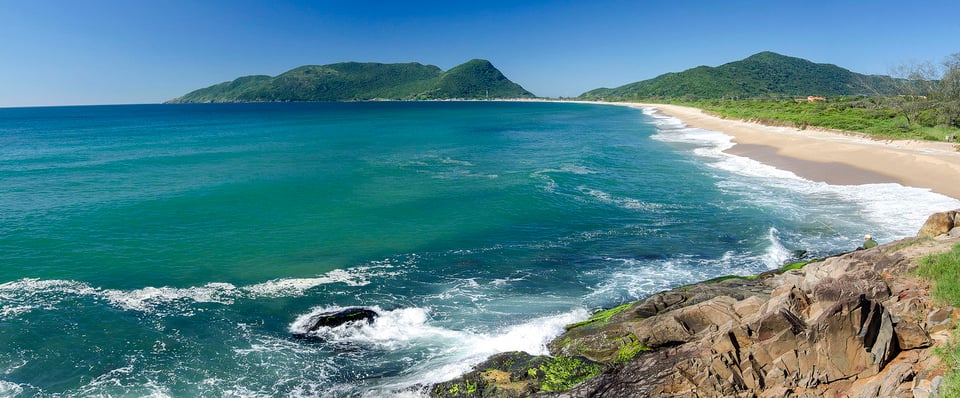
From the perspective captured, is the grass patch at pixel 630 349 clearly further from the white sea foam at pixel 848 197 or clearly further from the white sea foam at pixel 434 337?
the white sea foam at pixel 848 197

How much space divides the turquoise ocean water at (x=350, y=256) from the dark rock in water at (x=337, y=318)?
432 millimetres

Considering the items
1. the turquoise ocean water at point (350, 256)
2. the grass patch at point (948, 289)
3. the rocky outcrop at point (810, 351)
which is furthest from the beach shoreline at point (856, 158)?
the rocky outcrop at point (810, 351)

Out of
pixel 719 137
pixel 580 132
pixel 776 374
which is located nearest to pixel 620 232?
pixel 776 374

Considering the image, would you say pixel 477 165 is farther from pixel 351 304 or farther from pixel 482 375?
pixel 482 375

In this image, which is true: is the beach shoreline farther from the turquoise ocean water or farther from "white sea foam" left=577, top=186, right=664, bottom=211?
"white sea foam" left=577, top=186, right=664, bottom=211

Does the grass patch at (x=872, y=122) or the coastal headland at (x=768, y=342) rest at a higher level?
the grass patch at (x=872, y=122)

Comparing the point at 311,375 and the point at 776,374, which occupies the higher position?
the point at 776,374

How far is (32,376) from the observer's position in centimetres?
1627

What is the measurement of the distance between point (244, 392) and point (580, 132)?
94.9 meters

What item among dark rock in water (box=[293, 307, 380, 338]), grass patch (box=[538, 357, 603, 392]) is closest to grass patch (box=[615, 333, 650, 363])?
grass patch (box=[538, 357, 603, 392])

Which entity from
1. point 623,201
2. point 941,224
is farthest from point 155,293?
point 941,224

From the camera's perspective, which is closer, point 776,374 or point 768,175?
point 776,374

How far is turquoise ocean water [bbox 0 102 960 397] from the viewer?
55.5 feet

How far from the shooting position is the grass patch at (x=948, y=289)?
8.58 meters
